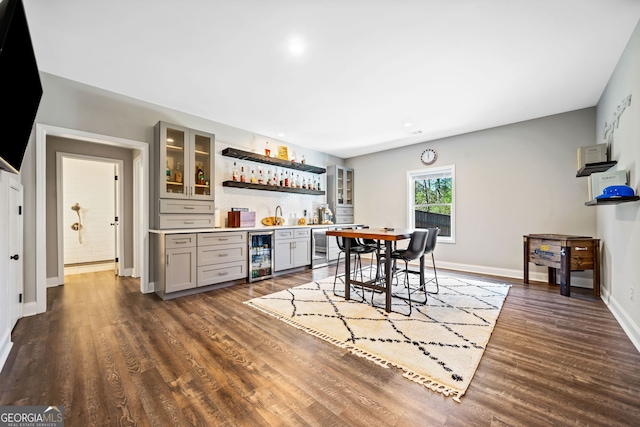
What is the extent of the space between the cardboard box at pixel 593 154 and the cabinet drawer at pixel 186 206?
5.11 m

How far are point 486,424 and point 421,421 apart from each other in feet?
1.07

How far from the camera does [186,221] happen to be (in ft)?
13.0

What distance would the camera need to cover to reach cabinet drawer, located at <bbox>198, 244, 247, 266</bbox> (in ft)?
12.3

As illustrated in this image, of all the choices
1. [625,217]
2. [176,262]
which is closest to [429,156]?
[625,217]

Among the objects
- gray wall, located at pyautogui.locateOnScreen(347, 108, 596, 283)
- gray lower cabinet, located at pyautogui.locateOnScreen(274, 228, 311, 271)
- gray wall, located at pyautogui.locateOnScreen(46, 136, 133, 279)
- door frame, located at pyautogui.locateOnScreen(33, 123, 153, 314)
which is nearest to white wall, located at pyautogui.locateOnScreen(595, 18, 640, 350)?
gray wall, located at pyautogui.locateOnScreen(347, 108, 596, 283)

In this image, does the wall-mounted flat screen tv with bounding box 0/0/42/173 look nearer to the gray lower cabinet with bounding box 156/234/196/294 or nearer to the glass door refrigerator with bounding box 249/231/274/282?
the gray lower cabinet with bounding box 156/234/196/294

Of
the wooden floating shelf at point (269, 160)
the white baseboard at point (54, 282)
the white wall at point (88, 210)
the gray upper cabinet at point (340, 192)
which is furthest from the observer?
the gray upper cabinet at point (340, 192)

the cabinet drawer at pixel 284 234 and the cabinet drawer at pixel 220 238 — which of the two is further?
the cabinet drawer at pixel 284 234

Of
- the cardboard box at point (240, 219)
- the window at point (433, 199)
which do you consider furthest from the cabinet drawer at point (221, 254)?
the window at point (433, 199)

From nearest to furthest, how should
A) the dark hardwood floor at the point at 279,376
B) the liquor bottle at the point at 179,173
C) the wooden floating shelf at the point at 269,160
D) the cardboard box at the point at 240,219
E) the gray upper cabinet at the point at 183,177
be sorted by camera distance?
the dark hardwood floor at the point at 279,376
the gray upper cabinet at the point at 183,177
the liquor bottle at the point at 179,173
the cardboard box at the point at 240,219
the wooden floating shelf at the point at 269,160

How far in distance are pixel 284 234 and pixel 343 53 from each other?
10.1 feet

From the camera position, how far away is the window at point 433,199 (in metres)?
5.37

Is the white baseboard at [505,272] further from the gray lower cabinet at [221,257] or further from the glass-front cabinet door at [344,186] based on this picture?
the gray lower cabinet at [221,257]

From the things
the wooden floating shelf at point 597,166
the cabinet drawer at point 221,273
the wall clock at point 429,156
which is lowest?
the cabinet drawer at point 221,273
